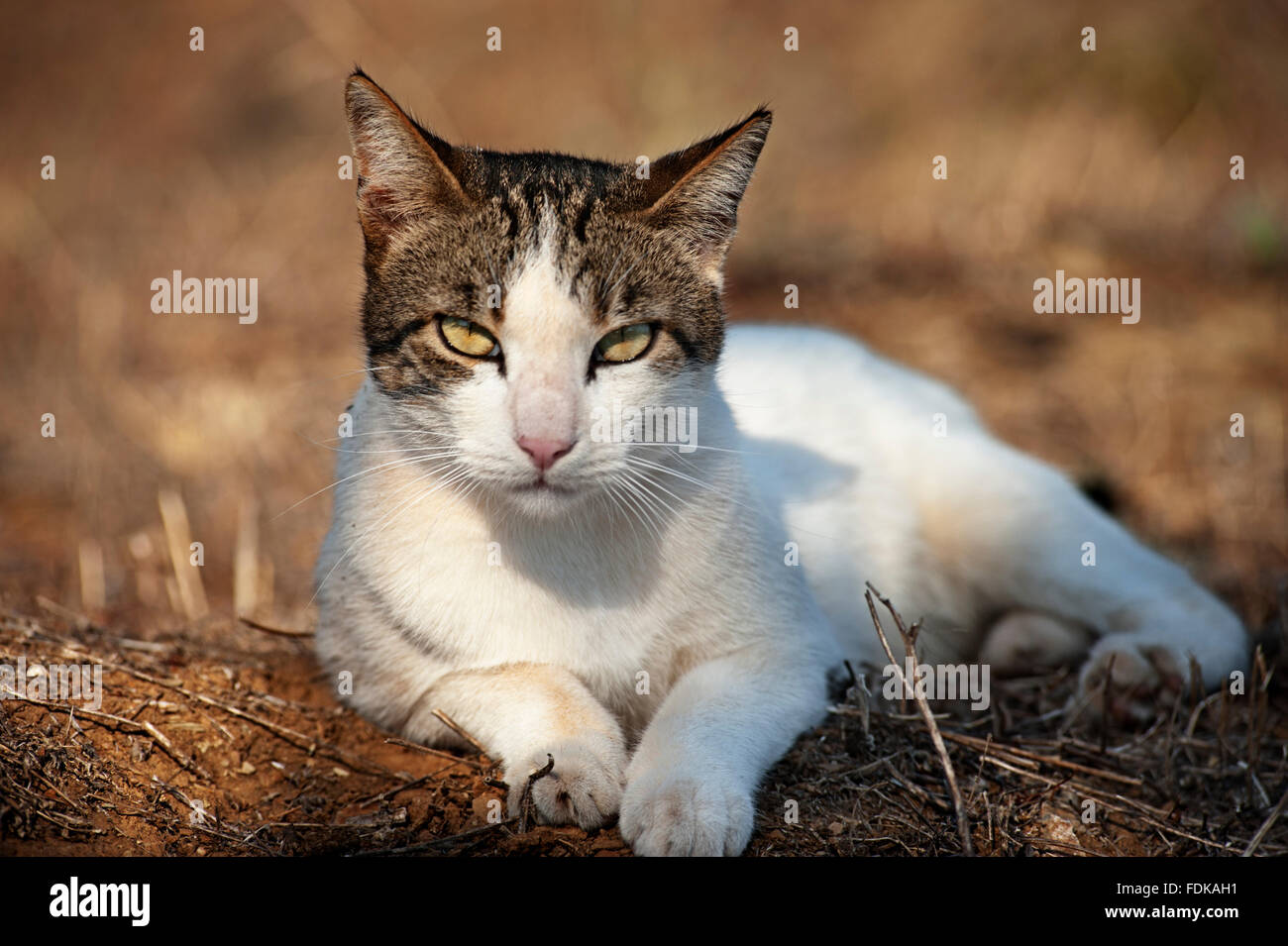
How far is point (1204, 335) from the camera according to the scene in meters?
6.21

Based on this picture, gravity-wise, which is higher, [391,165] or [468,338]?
[391,165]

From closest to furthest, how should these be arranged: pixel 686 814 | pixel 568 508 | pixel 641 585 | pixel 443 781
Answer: pixel 686 814 < pixel 568 508 < pixel 443 781 < pixel 641 585

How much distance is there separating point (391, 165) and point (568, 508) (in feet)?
2.90

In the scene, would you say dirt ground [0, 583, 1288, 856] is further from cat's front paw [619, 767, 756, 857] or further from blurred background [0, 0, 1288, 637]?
blurred background [0, 0, 1288, 637]

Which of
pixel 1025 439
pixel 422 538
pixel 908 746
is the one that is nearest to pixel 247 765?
pixel 422 538

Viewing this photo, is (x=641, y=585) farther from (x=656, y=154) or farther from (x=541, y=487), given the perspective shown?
(x=656, y=154)

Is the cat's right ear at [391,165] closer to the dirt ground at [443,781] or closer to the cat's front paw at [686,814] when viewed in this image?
the dirt ground at [443,781]

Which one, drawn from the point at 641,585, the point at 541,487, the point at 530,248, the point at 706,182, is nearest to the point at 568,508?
the point at 541,487

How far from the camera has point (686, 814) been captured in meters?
2.18

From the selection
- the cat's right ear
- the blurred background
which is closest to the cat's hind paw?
the blurred background

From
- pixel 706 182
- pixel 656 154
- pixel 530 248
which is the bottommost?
pixel 530 248
